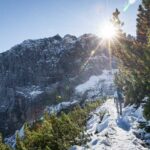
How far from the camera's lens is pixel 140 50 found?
27297 millimetres

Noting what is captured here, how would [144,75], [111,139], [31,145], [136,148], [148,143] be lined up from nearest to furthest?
1. [144,75]
2. [136,148]
3. [148,143]
4. [111,139]
5. [31,145]

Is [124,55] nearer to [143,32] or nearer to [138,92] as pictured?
[143,32]

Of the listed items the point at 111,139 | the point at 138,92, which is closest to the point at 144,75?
the point at 111,139

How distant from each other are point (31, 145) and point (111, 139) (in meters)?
11.8

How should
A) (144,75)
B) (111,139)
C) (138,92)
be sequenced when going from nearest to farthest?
(144,75) < (111,139) < (138,92)

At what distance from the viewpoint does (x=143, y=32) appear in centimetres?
3572

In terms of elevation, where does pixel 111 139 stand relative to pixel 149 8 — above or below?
below

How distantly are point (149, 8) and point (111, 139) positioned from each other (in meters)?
12.9

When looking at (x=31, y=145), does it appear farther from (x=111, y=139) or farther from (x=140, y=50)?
(x=140, y=50)

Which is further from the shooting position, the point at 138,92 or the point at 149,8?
the point at 138,92

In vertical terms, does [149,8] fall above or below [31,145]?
above

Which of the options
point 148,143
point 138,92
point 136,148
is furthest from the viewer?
point 138,92

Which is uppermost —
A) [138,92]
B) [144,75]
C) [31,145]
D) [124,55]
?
[124,55]

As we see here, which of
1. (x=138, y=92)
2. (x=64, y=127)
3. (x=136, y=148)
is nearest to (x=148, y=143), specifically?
(x=136, y=148)
